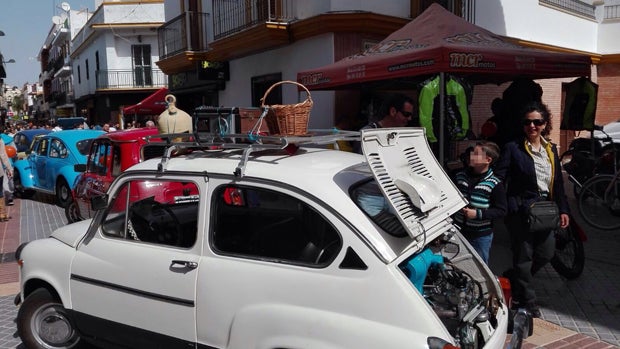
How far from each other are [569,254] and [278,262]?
4.02 m


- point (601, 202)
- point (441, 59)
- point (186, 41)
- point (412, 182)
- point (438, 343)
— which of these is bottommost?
point (601, 202)

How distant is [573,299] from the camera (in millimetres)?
4996

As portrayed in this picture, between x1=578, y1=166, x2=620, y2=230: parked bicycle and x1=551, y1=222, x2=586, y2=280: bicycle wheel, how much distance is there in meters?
2.48

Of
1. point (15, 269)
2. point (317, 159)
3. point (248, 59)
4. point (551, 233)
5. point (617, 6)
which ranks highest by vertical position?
point (617, 6)

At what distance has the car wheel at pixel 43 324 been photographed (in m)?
3.78

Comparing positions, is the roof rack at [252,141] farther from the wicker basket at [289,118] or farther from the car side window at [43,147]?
the car side window at [43,147]

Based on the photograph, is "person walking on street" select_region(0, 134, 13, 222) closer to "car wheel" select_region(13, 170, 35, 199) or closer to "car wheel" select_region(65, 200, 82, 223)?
"car wheel" select_region(65, 200, 82, 223)

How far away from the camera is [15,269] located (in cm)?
651

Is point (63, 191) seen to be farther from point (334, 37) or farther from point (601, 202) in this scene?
point (601, 202)

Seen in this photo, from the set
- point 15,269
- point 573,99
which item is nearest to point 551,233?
point 573,99

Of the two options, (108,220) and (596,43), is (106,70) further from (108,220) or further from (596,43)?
(108,220)

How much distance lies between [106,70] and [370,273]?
28.5 m

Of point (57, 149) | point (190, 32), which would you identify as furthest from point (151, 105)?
point (57, 149)

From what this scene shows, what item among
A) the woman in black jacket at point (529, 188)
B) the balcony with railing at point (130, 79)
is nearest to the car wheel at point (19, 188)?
the woman in black jacket at point (529, 188)
